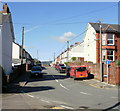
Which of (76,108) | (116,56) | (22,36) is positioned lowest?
(76,108)

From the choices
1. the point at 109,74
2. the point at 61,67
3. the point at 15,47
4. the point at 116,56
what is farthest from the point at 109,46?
the point at 15,47

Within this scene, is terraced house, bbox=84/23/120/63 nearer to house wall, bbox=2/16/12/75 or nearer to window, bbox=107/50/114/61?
window, bbox=107/50/114/61

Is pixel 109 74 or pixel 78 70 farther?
pixel 78 70

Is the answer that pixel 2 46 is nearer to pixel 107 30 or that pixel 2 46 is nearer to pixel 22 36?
pixel 22 36

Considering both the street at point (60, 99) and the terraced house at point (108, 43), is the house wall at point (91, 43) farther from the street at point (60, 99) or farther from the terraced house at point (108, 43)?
the street at point (60, 99)

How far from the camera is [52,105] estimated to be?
447 inches

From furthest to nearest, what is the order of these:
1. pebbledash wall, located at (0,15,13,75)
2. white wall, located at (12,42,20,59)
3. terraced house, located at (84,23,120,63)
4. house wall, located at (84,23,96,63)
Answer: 1. white wall, located at (12,42,20,59)
2. house wall, located at (84,23,96,63)
3. terraced house, located at (84,23,120,63)
4. pebbledash wall, located at (0,15,13,75)

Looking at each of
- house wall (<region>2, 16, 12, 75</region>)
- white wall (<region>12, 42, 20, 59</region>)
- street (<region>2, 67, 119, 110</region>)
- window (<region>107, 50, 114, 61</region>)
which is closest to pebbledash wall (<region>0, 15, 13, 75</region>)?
house wall (<region>2, 16, 12, 75</region>)

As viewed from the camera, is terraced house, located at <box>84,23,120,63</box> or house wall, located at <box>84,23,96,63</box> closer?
terraced house, located at <box>84,23,120,63</box>

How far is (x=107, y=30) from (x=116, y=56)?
17.0 feet

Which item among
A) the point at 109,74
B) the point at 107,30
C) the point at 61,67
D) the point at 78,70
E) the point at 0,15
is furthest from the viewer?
the point at 61,67

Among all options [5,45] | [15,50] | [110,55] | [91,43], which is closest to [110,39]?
[110,55]

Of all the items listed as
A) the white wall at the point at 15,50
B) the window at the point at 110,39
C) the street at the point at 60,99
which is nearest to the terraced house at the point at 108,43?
the window at the point at 110,39

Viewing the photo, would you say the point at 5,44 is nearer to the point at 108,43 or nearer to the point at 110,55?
the point at 108,43
